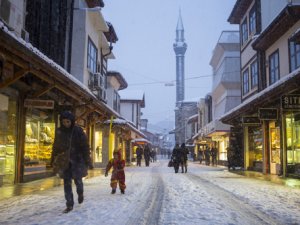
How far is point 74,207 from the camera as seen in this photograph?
26.1 ft

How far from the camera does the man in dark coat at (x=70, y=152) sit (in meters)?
7.44

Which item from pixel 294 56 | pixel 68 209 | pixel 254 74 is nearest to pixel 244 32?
pixel 254 74

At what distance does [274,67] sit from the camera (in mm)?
21859

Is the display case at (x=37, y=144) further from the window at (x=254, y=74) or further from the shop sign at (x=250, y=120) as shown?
the window at (x=254, y=74)

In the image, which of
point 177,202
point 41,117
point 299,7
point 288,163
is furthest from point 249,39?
point 177,202

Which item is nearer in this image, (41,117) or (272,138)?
(41,117)

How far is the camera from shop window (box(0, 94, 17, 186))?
12984 mm

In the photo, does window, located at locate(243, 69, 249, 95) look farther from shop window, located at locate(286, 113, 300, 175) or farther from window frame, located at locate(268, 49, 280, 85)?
shop window, located at locate(286, 113, 300, 175)

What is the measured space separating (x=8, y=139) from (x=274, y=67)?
14220 mm

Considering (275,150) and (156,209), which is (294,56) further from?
(156,209)

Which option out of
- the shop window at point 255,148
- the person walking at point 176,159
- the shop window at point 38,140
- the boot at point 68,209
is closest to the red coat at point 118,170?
the boot at point 68,209

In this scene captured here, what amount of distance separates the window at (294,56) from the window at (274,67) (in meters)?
2.24

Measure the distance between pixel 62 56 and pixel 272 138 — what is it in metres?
11.5

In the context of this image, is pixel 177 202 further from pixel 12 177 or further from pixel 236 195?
pixel 12 177
